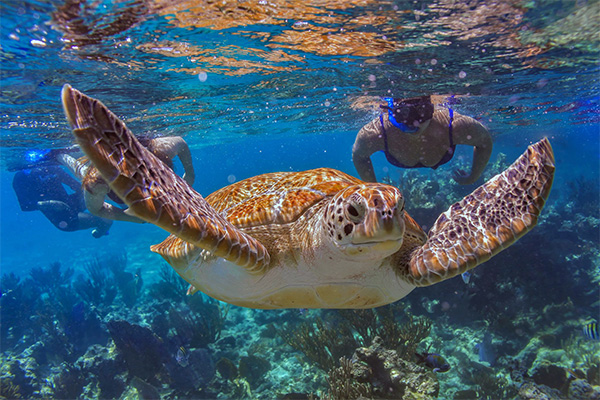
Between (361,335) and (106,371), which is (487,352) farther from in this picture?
(106,371)

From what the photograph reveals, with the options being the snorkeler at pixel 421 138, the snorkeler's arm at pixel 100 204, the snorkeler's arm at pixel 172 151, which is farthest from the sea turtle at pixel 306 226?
the snorkeler's arm at pixel 172 151

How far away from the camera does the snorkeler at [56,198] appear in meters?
11.0

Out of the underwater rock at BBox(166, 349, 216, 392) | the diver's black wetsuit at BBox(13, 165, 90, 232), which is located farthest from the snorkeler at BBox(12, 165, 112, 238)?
the underwater rock at BBox(166, 349, 216, 392)

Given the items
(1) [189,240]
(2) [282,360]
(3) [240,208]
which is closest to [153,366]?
(2) [282,360]

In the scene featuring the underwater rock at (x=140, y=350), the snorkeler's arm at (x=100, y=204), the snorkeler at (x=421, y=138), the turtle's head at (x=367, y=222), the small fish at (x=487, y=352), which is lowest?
the underwater rock at (x=140, y=350)

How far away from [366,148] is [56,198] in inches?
501

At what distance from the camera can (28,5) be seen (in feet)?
13.8

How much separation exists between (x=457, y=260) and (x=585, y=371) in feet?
17.8

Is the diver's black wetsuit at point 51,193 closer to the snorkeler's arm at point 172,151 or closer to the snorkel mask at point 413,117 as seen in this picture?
the snorkeler's arm at point 172,151

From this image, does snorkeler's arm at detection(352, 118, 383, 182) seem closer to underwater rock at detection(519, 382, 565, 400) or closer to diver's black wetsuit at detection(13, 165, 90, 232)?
underwater rock at detection(519, 382, 565, 400)

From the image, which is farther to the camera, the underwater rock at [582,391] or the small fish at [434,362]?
the underwater rock at [582,391]

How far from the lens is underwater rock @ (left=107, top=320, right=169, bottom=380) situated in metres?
6.82

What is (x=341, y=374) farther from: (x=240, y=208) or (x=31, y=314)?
(x=31, y=314)

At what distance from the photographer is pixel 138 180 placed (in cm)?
172
